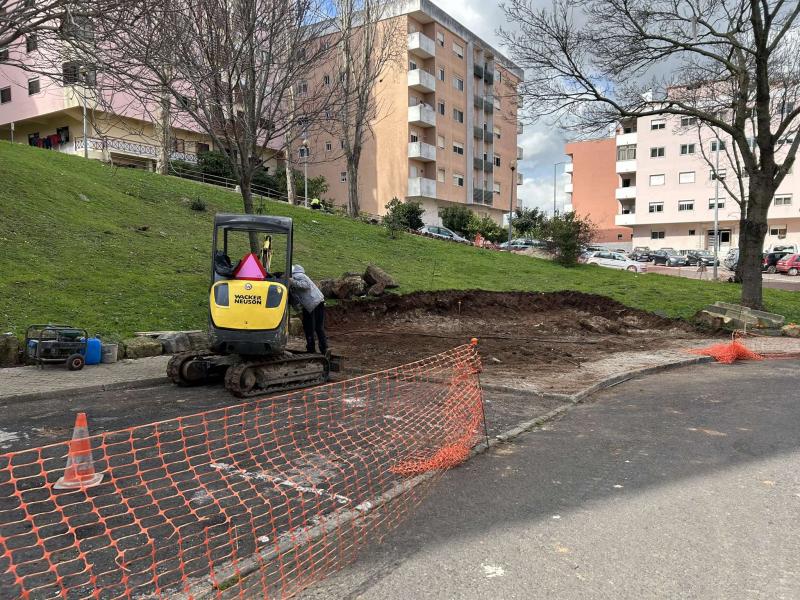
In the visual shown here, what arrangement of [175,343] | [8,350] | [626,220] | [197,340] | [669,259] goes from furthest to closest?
1. [626,220]
2. [669,259]
3. [197,340]
4. [175,343]
5. [8,350]

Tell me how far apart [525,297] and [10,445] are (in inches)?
619

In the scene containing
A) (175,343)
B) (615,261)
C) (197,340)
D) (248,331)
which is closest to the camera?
(248,331)

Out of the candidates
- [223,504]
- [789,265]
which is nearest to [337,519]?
[223,504]

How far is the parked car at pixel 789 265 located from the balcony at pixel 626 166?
90.3 ft

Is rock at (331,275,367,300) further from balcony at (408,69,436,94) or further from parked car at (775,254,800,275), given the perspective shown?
balcony at (408,69,436,94)

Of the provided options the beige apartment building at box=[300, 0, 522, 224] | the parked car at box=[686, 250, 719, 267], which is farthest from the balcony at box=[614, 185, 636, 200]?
the beige apartment building at box=[300, 0, 522, 224]

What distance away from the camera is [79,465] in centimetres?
438

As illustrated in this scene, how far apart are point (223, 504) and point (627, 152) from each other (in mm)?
67824

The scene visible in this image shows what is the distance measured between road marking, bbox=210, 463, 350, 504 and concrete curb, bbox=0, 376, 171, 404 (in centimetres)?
378

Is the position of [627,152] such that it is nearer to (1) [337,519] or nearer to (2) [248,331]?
(2) [248,331]

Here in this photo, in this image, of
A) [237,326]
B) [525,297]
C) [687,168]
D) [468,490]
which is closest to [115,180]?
[525,297]

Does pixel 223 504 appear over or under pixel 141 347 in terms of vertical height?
under

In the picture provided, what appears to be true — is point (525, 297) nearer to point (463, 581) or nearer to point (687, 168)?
point (463, 581)

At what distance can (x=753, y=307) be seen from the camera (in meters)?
17.0
